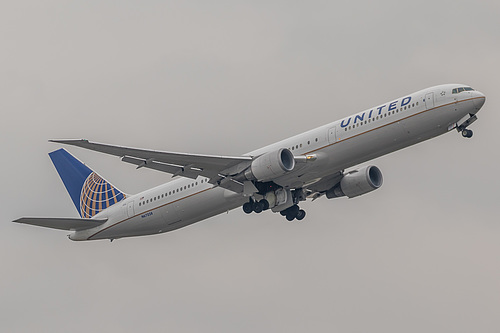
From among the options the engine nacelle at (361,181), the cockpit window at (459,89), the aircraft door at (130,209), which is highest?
the cockpit window at (459,89)

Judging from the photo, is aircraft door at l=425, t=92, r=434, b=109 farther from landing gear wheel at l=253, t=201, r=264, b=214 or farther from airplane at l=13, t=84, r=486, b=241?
landing gear wheel at l=253, t=201, r=264, b=214

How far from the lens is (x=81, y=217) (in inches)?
2552

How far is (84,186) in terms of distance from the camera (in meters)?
65.6

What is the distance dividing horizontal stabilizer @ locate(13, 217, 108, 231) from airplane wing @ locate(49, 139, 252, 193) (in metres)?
7.78

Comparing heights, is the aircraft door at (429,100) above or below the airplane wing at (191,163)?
above

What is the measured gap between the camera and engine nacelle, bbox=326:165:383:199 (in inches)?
2351

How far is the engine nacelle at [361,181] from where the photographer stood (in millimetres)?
59719

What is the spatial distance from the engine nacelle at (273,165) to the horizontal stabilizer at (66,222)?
12.6 m

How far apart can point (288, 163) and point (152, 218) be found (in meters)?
10.4

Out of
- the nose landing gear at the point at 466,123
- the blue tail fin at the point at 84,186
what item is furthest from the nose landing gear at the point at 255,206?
the nose landing gear at the point at 466,123

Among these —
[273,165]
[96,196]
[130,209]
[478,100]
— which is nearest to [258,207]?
[273,165]

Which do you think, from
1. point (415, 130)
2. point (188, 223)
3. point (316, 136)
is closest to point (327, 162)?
point (316, 136)

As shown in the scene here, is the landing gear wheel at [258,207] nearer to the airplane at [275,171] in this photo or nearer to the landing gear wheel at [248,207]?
the airplane at [275,171]

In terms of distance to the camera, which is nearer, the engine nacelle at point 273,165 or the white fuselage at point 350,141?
the white fuselage at point 350,141
